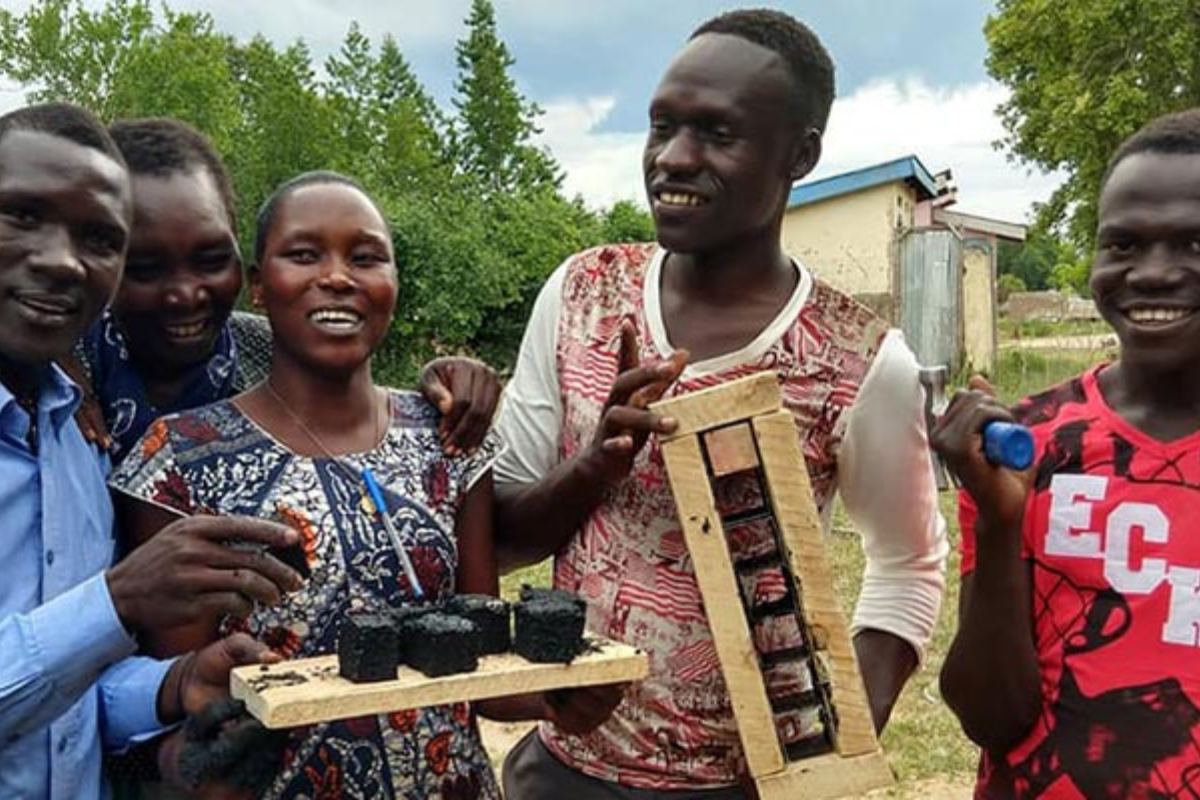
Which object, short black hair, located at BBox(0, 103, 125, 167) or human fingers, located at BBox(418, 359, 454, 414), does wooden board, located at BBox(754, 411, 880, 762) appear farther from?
short black hair, located at BBox(0, 103, 125, 167)

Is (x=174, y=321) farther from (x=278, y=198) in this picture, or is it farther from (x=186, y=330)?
(x=278, y=198)

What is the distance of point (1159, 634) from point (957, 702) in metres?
0.36

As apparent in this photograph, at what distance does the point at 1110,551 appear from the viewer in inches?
79.1

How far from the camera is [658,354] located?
83.5 inches

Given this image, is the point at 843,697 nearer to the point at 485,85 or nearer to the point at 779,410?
the point at 779,410

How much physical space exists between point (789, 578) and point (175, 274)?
4.06ft

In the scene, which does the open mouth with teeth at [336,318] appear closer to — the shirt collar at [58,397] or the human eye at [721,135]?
the shirt collar at [58,397]

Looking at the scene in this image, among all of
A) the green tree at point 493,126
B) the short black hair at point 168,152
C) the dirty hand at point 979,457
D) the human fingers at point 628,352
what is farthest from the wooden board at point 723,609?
the green tree at point 493,126

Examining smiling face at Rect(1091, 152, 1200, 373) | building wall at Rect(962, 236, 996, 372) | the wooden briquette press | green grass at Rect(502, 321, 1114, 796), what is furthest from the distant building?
the wooden briquette press

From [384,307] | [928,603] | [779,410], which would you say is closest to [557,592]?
[779,410]

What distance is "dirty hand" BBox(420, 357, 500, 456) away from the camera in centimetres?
213

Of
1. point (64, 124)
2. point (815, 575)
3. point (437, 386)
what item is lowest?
point (815, 575)

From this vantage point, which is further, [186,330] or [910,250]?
[910,250]

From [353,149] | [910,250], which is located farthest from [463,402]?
[353,149]
